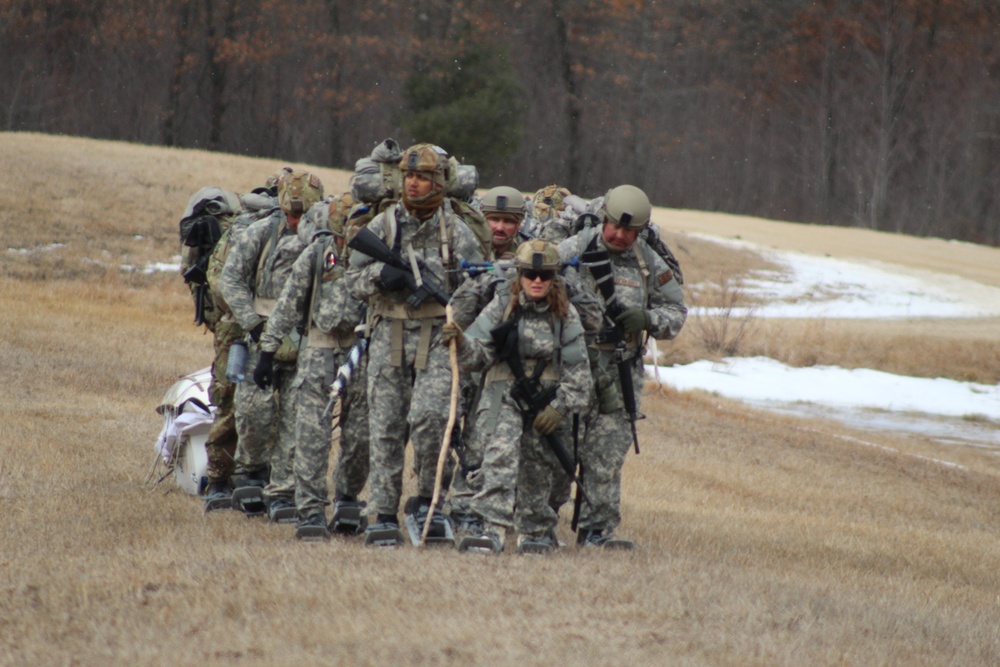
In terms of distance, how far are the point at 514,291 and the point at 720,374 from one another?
1473 centimetres

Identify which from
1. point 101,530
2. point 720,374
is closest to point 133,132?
point 720,374

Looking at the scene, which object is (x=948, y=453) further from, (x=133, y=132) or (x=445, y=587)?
(x=133, y=132)

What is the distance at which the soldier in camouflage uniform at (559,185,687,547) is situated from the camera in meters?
7.64

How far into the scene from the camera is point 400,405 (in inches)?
285

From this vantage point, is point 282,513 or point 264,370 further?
point 282,513

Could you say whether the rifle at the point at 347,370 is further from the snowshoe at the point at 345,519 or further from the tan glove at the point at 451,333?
the tan glove at the point at 451,333

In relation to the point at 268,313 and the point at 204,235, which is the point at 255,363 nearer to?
the point at 268,313

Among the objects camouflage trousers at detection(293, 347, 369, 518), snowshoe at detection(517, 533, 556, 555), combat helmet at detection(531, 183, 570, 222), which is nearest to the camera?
snowshoe at detection(517, 533, 556, 555)

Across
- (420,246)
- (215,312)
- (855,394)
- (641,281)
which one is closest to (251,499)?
(215,312)

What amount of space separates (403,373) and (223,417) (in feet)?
7.40

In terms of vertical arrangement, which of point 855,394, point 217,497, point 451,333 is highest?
point 451,333

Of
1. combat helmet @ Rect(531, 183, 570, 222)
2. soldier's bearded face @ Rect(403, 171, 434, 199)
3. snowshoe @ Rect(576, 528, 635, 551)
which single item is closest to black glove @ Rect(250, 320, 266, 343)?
soldier's bearded face @ Rect(403, 171, 434, 199)

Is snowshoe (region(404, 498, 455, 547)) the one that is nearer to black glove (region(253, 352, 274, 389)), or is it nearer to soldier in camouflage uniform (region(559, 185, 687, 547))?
soldier in camouflage uniform (region(559, 185, 687, 547))

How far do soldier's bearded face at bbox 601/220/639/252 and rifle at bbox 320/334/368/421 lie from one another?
1690 mm
